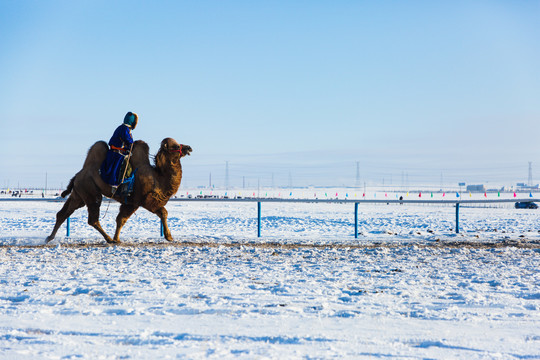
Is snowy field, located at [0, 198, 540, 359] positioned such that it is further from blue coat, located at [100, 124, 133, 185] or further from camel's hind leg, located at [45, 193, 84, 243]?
camel's hind leg, located at [45, 193, 84, 243]

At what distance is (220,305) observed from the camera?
15.9 feet

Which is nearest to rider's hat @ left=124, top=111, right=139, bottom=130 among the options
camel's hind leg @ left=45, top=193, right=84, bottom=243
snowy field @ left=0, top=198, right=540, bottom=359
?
camel's hind leg @ left=45, top=193, right=84, bottom=243

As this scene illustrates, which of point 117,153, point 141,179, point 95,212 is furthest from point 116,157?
point 95,212

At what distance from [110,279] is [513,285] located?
15.0 feet

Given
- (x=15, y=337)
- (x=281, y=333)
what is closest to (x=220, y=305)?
(x=281, y=333)

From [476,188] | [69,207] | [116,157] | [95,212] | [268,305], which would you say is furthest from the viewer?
[476,188]

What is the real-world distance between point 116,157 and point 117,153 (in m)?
0.08

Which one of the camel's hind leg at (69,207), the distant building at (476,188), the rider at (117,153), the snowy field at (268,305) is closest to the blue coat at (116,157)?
the rider at (117,153)

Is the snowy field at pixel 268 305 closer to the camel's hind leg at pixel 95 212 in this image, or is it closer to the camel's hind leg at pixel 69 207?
the camel's hind leg at pixel 95 212

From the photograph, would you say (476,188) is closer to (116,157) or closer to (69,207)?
(69,207)

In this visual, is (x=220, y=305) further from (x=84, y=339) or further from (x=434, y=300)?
(x=434, y=300)

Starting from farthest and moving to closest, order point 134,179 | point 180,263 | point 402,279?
point 134,179 → point 180,263 → point 402,279

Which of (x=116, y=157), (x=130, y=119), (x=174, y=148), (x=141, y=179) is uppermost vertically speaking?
(x=130, y=119)

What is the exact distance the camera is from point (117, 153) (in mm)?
10227
